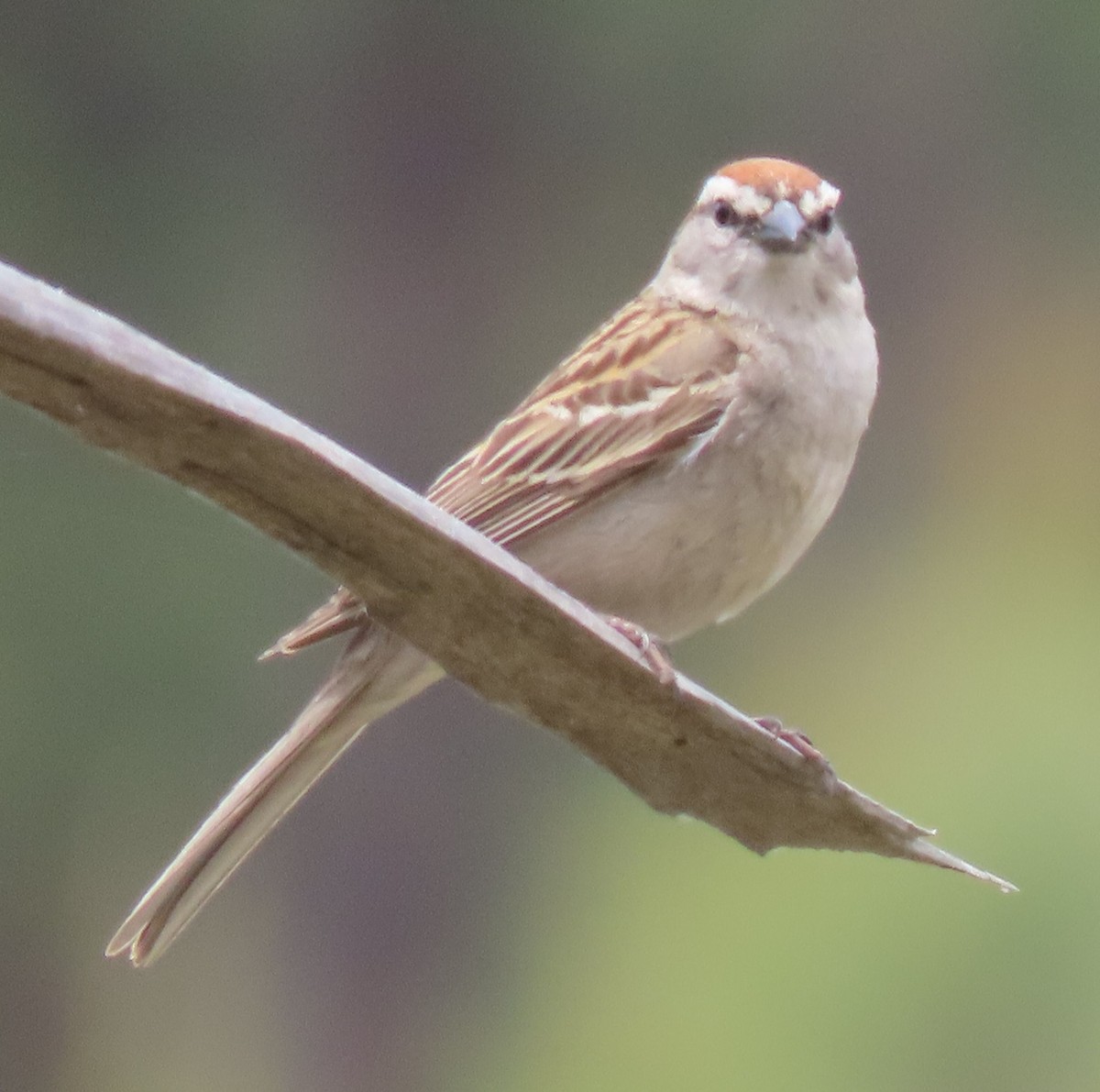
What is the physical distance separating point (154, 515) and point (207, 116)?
52 centimetres

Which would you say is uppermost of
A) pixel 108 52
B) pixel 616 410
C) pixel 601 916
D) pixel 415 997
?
pixel 108 52

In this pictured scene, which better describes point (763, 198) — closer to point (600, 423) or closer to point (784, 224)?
point (784, 224)

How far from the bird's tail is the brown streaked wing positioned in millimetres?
135

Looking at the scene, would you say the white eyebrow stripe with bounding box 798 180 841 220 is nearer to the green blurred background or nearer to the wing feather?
the wing feather

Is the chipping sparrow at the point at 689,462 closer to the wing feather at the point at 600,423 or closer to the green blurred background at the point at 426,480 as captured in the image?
the wing feather at the point at 600,423

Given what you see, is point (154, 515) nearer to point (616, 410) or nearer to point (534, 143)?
point (534, 143)

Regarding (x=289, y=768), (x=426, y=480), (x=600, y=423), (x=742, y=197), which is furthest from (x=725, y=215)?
(x=426, y=480)

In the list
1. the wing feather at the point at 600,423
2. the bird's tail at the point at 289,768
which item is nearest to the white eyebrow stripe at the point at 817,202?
the wing feather at the point at 600,423

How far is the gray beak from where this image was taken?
4.50 feet

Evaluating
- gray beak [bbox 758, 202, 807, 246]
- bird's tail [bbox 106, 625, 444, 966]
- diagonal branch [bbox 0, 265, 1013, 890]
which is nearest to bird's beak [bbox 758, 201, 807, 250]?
gray beak [bbox 758, 202, 807, 246]

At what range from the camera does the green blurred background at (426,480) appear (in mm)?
1979

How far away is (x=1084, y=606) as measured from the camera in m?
2.05

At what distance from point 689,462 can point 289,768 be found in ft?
1.18

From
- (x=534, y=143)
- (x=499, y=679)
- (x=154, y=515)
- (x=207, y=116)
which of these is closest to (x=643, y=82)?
(x=534, y=143)
